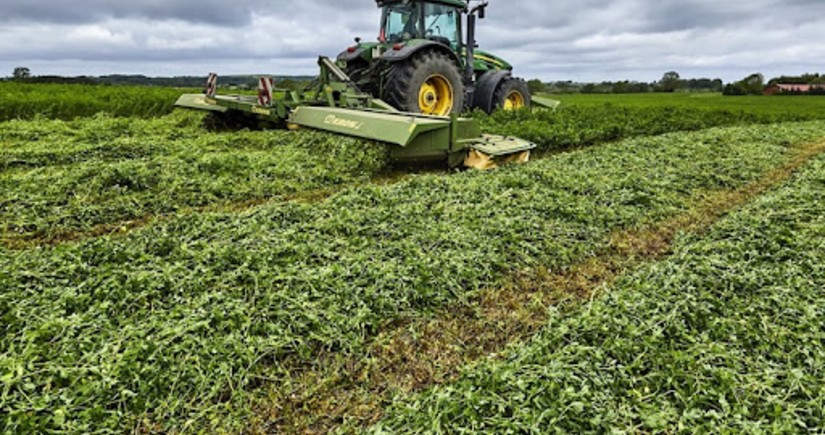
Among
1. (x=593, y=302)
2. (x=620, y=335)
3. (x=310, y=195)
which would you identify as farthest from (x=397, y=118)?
(x=620, y=335)

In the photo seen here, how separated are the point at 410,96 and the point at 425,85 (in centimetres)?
53

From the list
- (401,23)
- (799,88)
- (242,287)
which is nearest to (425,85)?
(401,23)

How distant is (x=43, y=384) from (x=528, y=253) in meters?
2.86

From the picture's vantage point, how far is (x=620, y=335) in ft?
8.25

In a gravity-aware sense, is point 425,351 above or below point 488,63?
below

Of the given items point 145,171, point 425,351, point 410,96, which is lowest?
point 425,351

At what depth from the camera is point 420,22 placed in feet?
30.0

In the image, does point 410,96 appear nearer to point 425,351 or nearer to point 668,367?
point 425,351

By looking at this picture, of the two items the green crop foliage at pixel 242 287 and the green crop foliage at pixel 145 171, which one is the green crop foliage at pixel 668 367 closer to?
the green crop foliage at pixel 242 287

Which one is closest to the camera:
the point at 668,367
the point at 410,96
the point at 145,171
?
the point at 668,367

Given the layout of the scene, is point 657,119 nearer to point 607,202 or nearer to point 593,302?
point 607,202

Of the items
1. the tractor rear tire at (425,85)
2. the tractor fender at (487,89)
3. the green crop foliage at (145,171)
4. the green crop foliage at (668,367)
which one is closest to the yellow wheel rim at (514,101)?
the tractor fender at (487,89)

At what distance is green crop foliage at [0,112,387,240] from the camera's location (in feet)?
14.5

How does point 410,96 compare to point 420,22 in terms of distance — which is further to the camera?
point 420,22
